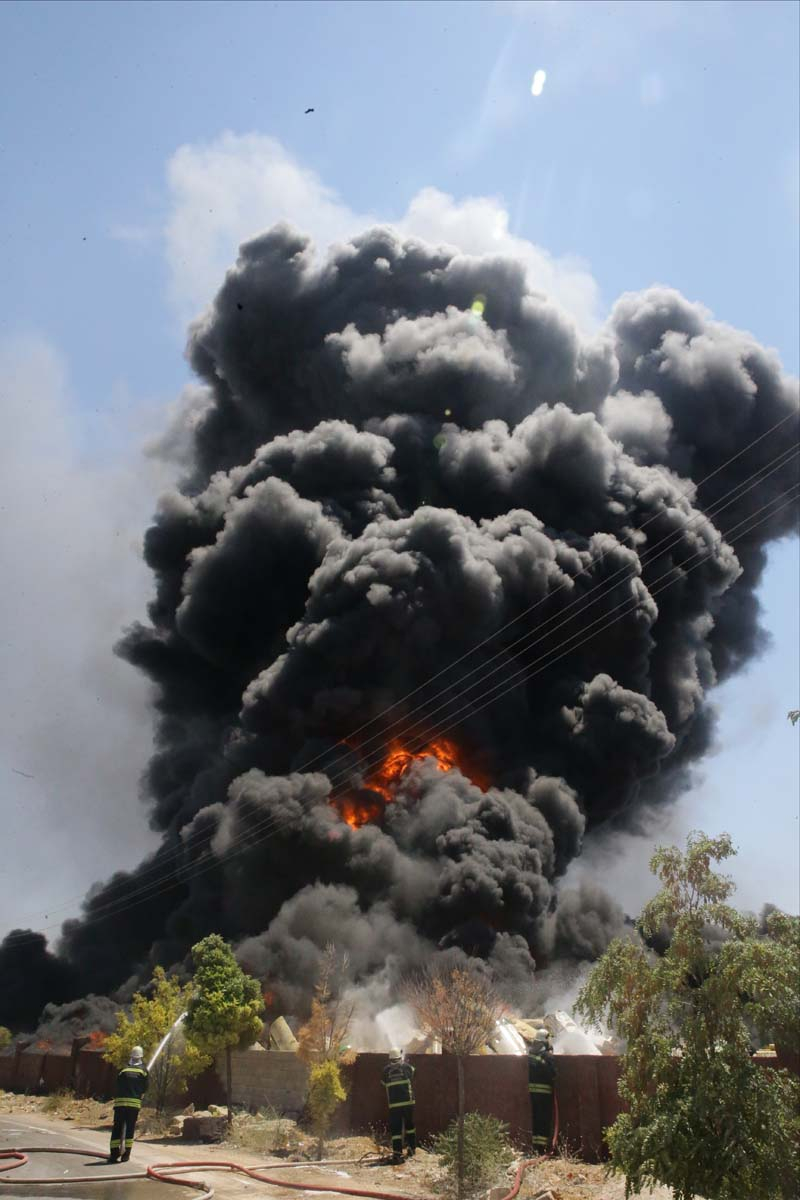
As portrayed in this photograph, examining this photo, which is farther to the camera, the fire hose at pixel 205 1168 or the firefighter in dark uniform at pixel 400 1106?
the firefighter in dark uniform at pixel 400 1106

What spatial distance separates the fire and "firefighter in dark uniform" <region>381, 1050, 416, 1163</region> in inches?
1053

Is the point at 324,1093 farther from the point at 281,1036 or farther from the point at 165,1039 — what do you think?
the point at 281,1036

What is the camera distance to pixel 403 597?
43188 millimetres

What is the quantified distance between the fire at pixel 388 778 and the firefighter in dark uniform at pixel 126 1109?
26.6 metres

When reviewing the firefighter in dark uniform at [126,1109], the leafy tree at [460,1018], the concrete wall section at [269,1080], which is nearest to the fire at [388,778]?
the concrete wall section at [269,1080]

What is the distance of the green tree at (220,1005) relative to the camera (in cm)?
1997

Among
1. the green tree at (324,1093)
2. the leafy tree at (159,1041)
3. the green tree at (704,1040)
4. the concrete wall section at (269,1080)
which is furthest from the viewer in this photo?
the leafy tree at (159,1041)

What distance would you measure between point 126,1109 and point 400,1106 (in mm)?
4746

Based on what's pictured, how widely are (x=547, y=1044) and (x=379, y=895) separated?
78.0 ft

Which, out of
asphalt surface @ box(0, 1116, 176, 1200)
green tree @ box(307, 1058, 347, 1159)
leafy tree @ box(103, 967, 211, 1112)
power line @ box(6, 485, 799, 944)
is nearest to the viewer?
asphalt surface @ box(0, 1116, 176, 1200)

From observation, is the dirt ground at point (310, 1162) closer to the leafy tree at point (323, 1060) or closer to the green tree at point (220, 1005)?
the leafy tree at point (323, 1060)

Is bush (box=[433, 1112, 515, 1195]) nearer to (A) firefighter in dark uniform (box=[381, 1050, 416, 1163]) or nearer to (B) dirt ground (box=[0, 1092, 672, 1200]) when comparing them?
(B) dirt ground (box=[0, 1092, 672, 1200])

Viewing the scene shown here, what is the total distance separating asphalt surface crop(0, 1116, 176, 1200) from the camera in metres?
11.4

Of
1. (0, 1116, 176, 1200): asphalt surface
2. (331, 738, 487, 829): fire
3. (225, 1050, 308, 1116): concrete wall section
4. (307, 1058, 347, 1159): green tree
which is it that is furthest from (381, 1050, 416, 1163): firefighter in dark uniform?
(331, 738, 487, 829): fire
